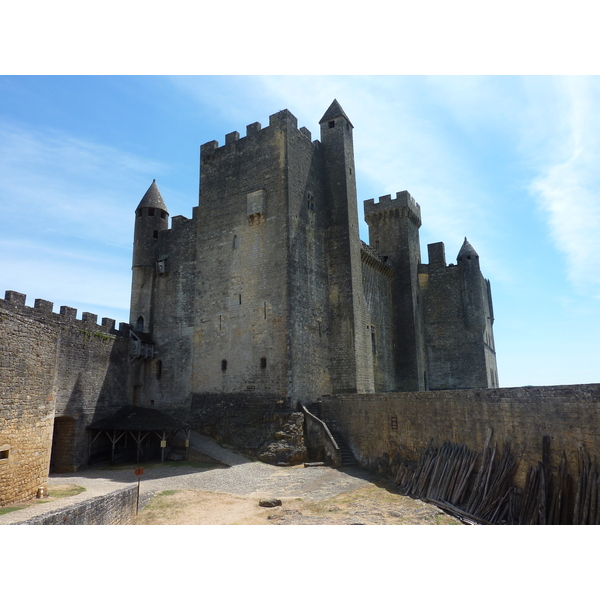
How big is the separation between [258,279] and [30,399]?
473 inches

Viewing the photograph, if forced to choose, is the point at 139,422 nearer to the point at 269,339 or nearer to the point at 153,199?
the point at 269,339

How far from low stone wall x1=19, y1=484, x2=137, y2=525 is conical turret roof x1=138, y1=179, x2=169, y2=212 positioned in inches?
739

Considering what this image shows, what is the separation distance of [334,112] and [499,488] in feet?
67.5

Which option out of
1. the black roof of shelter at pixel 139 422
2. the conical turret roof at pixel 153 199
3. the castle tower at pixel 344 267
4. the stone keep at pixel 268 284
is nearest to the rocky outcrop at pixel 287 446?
the stone keep at pixel 268 284

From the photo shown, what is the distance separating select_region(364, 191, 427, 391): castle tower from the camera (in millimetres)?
28156

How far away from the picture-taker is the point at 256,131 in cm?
2278

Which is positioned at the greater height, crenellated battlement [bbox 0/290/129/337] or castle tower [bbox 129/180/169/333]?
castle tower [bbox 129/180/169/333]

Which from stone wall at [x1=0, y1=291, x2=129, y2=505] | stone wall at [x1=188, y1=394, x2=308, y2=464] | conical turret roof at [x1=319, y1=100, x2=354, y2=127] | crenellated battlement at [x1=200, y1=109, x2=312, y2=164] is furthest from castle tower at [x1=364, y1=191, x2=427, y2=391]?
stone wall at [x1=0, y1=291, x2=129, y2=505]

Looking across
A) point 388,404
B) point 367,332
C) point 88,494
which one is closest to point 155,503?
point 88,494

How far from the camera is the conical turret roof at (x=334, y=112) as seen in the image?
80.7 feet

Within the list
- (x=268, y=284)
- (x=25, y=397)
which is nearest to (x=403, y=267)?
(x=268, y=284)

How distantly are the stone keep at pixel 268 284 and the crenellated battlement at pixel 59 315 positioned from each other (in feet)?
5.45

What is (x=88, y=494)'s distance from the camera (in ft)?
41.5

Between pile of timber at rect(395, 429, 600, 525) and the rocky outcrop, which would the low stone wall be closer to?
the rocky outcrop
